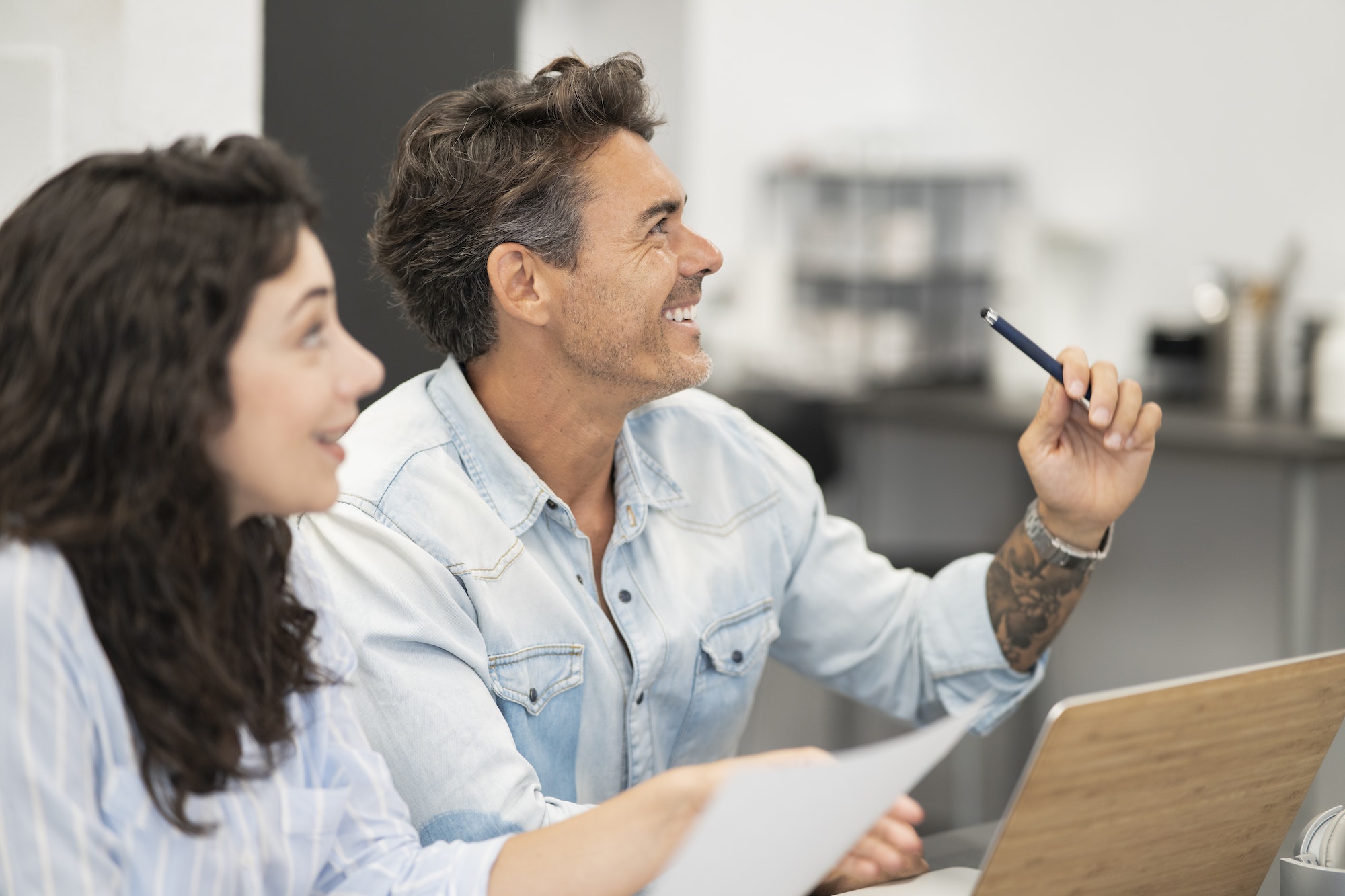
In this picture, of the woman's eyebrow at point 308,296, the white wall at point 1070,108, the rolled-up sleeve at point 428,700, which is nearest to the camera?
the woman's eyebrow at point 308,296

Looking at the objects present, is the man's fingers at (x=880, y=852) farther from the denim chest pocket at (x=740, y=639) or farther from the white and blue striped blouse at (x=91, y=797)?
the denim chest pocket at (x=740, y=639)

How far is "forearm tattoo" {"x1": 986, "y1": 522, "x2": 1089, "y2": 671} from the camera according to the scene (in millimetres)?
1335

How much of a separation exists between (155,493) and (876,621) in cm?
89

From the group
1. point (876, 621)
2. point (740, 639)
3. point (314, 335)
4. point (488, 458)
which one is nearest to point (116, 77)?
point (488, 458)

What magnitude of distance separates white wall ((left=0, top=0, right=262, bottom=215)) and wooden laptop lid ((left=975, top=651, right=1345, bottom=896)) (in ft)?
3.65

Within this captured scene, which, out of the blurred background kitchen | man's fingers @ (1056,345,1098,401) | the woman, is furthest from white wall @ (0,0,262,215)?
man's fingers @ (1056,345,1098,401)

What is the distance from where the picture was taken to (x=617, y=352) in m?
1.30

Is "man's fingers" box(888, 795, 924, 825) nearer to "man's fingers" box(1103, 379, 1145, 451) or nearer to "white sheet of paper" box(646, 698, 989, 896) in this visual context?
"white sheet of paper" box(646, 698, 989, 896)

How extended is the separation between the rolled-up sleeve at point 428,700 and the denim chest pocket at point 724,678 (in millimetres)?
258

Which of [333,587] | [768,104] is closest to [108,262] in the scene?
[333,587]

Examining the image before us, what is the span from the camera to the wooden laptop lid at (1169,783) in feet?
2.25

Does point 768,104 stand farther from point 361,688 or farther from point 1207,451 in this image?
point 361,688

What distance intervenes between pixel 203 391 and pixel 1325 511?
8.02 ft

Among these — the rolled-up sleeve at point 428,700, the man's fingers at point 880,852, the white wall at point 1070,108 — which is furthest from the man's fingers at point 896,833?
the white wall at point 1070,108
